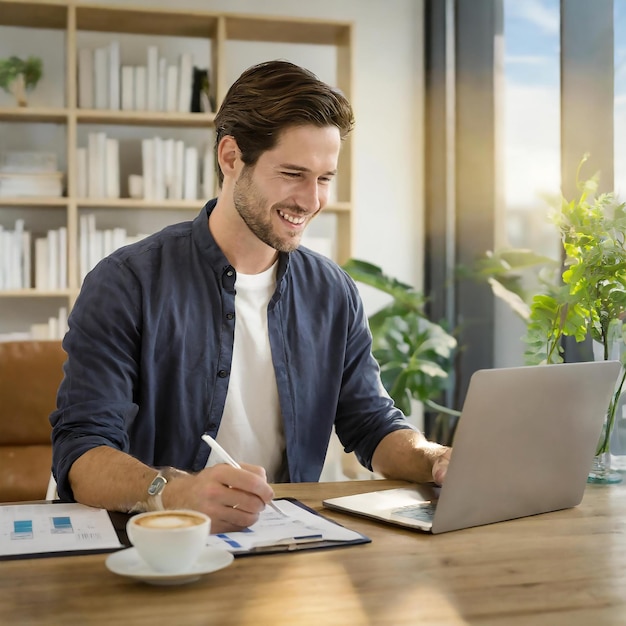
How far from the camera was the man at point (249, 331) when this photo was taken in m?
1.62

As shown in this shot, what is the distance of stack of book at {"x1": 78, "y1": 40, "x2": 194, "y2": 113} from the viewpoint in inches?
143

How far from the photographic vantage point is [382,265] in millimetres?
4211

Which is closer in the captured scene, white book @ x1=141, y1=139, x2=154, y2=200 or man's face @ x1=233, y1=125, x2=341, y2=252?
man's face @ x1=233, y1=125, x2=341, y2=252

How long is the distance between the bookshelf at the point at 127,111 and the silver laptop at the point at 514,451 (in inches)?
98.4

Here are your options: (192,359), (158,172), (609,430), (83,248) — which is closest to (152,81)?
(158,172)

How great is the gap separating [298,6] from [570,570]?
352 centimetres

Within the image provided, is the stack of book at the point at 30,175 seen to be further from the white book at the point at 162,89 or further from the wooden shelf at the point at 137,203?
the white book at the point at 162,89

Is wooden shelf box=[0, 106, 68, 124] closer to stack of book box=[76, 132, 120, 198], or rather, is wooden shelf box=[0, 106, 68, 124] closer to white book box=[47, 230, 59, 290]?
stack of book box=[76, 132, 120, 198]

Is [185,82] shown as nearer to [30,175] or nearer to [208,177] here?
[208,177]

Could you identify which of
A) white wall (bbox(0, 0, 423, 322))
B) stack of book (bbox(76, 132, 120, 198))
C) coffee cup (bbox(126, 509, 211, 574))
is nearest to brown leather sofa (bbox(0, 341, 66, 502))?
stack of book (bbox(76, 132, 120, 198))

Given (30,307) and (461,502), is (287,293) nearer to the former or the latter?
(461,502)

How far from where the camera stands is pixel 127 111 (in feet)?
11.9

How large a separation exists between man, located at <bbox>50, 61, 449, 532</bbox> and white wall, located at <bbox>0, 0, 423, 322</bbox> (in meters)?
2.29

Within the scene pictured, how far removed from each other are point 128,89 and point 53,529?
2774mm
